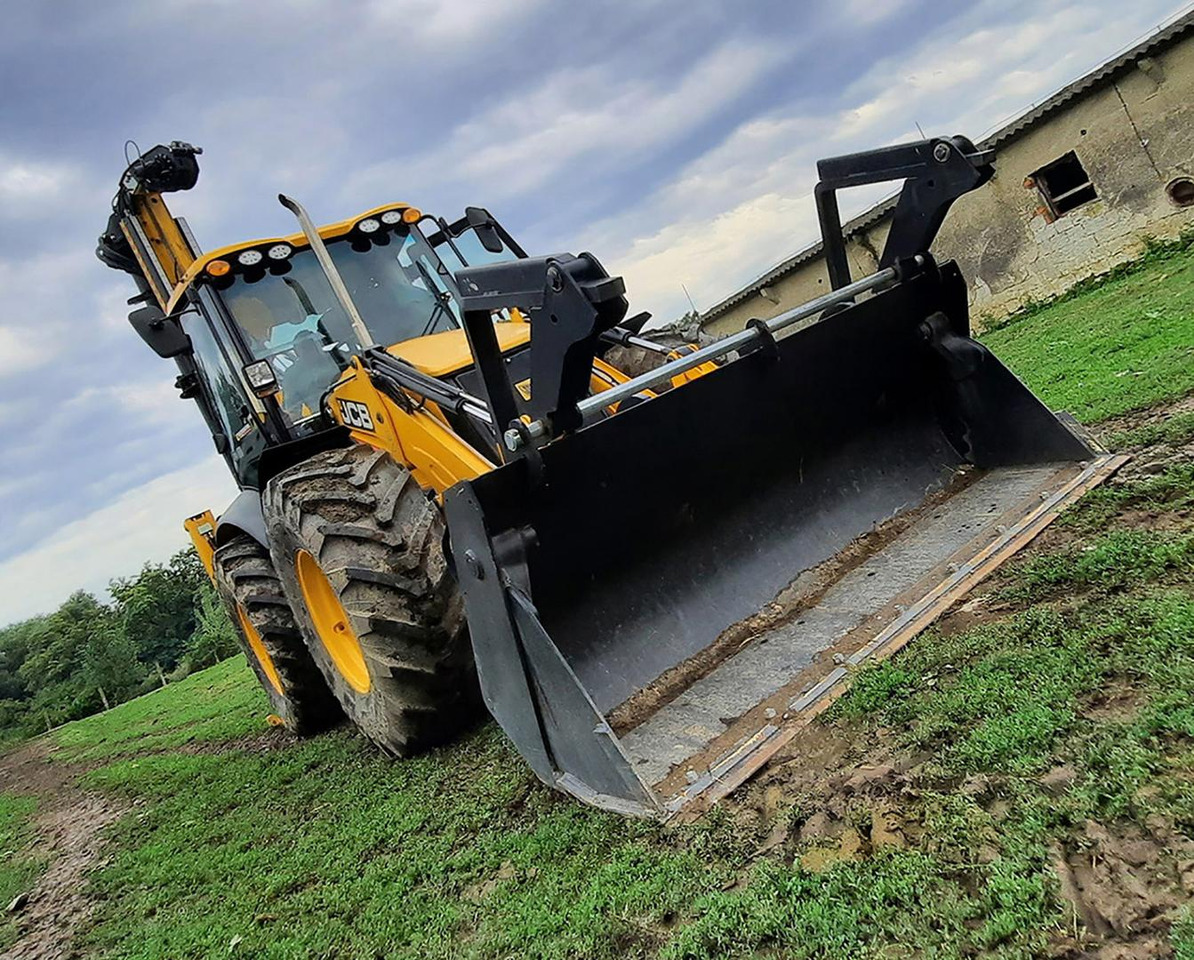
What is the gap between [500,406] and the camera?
114 inches

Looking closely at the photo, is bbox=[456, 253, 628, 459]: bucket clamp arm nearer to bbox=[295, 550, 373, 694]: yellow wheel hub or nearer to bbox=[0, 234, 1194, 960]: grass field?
bbox=[0, 234, 1194, 960]: grass field

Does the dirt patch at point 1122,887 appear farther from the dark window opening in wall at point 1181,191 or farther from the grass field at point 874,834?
the dark window opening in wall at point 1181,191

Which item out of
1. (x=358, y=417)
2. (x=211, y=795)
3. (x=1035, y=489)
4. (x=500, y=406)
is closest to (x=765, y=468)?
(x=1035, y=489)

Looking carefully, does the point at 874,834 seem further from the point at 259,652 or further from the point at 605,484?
the point at 259,652

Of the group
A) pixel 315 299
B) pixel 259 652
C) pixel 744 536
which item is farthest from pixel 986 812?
pixel 259 652

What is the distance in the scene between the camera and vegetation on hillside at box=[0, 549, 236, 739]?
2745 centimetres

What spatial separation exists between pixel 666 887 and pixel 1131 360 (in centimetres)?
634

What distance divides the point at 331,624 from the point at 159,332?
2020mm

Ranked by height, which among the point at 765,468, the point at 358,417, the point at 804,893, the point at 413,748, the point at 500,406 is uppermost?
the point at 358,417

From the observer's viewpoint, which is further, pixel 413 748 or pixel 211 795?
pixel 211 795

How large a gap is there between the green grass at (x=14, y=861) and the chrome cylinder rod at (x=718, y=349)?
13.3ft

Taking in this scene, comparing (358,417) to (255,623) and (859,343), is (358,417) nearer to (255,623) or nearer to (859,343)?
(255,623)

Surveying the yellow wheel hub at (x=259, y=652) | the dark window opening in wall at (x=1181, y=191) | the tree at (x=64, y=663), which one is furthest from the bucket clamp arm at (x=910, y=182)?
the tree at (x=64, y=663)

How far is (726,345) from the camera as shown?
361 centimetres
